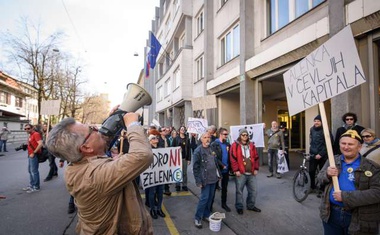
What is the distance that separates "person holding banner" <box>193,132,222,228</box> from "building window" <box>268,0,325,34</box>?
5.94 meters

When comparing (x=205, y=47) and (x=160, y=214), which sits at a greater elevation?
(x=205, y=47)

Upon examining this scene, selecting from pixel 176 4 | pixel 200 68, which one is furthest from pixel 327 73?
pixel 176 4

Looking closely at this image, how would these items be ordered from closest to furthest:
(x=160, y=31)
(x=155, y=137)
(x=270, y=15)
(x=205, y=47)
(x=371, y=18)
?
(x=371, y=18)
(x=155, y=137)
(x=270, y=15)
(x=205, y=47)
(x=160, y=31)

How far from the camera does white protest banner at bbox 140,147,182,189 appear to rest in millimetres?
5223

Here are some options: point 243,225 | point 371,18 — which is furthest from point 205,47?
point 243,225

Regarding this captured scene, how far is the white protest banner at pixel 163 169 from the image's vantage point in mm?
5223

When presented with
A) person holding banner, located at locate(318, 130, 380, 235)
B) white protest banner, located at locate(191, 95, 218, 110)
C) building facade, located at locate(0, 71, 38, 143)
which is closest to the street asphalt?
person holding banner, located at locate(318, 130, 380, 235)

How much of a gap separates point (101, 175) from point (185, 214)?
156 inches

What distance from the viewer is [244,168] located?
5.08 meters

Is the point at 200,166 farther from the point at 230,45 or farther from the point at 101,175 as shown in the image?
the point at 230,45

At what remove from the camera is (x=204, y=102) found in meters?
10.2

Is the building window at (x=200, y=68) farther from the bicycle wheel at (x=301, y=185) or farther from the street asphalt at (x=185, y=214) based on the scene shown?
the bicycle wheel at (x=301, y=185)

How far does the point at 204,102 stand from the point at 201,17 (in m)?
9.23

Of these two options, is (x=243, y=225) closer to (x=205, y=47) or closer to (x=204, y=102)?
(x=204, y=102)
